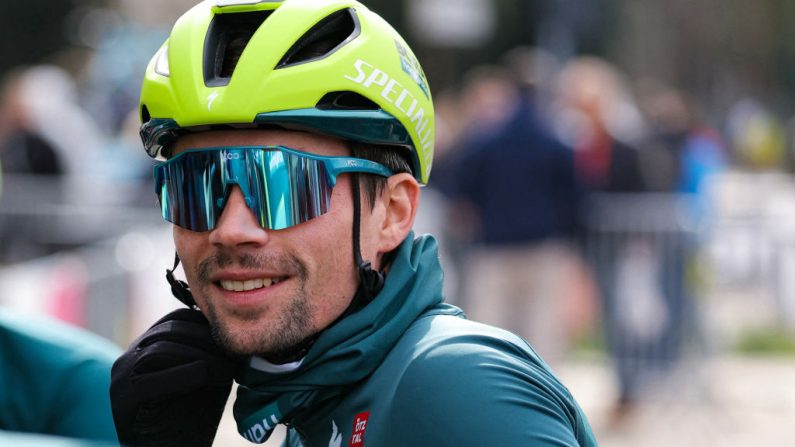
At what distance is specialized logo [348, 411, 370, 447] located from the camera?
2.62 m

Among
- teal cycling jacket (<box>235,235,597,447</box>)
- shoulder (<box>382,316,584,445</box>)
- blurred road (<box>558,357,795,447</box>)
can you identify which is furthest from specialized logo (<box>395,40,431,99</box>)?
blurred road (<box>558,357,795,447</box>)

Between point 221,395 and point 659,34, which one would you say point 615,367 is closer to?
point 221,395

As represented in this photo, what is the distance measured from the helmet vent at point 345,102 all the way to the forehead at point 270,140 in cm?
7

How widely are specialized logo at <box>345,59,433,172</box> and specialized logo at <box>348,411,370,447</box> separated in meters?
0.68

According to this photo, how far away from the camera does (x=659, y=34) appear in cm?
5659

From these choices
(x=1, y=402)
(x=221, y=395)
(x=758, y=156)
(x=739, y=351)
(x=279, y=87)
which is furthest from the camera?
(x=758, y=156)

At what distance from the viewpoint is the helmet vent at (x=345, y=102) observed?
283cm

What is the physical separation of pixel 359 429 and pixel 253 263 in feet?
1.33

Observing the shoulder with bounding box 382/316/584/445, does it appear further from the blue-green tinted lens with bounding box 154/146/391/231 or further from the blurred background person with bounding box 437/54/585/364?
the blurred background person with bounding box 437/54/585/364

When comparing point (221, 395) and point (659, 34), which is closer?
point (221, 395)

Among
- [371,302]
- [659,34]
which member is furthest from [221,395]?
[659,34]

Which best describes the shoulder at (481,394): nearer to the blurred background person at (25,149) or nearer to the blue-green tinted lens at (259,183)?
the blue-green tinted lens at (259,183)

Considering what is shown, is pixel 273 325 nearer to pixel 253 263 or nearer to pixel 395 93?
pixel 253 263

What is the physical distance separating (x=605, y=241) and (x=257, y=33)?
9.23 m
